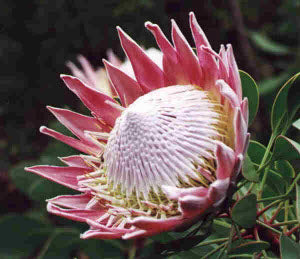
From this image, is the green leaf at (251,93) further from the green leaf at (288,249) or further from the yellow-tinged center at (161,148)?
the green leaf at (288,249)

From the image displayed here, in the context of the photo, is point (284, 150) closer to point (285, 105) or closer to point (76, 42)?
point (285, 105)

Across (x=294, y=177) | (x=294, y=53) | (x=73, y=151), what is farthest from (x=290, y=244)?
(x=294, y=53)

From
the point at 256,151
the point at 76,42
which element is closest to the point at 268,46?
the point at 76,42

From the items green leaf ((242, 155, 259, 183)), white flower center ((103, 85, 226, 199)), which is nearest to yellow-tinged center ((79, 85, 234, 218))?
white flower center ((103, 85, 226, 199))

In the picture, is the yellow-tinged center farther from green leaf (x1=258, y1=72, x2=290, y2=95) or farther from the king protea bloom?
green leaf (x1=258, y1=72, x2=290, y2=95)

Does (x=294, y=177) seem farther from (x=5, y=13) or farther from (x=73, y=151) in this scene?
(x=5, y=13)
